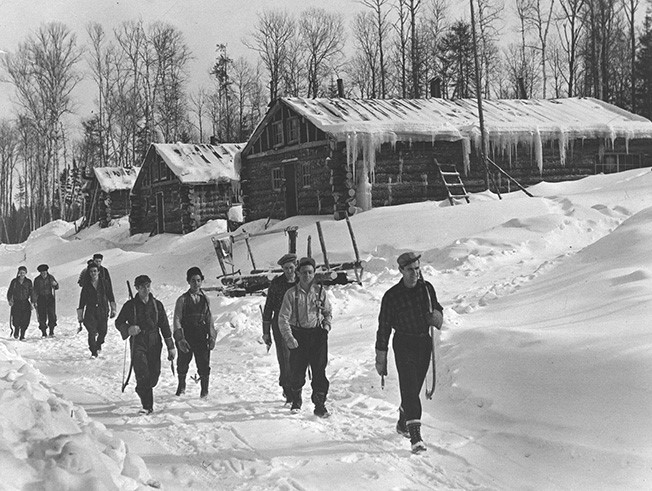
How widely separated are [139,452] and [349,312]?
7.19m

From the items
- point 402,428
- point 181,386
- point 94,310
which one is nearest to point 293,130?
point 94,310

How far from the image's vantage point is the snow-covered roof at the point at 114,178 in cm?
3862

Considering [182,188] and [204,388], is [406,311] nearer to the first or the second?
[204,388]

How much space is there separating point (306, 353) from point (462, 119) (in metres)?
17.3

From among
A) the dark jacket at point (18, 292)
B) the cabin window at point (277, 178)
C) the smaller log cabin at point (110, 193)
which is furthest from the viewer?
the smaller log cabin at point (110, 193)

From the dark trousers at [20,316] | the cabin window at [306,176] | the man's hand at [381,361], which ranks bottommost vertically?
the dark trousers at [20,316]

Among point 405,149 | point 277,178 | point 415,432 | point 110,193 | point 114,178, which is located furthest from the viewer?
point 114,178

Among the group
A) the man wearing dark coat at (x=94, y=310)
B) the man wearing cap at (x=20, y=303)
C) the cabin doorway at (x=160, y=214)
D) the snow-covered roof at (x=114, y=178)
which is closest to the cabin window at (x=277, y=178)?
the cabin doorway at (x=160, y=214)

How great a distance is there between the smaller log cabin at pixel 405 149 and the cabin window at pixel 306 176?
33mm

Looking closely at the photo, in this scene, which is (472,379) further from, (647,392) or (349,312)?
(349,312)

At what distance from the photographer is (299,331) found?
6.65 metres

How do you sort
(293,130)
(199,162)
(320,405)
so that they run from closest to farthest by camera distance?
(320,405), (293,130), (199,162)

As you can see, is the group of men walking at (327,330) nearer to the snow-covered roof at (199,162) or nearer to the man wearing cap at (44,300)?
the man wearing cap at (44,300)

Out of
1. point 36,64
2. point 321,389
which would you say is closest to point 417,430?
point 321,389
